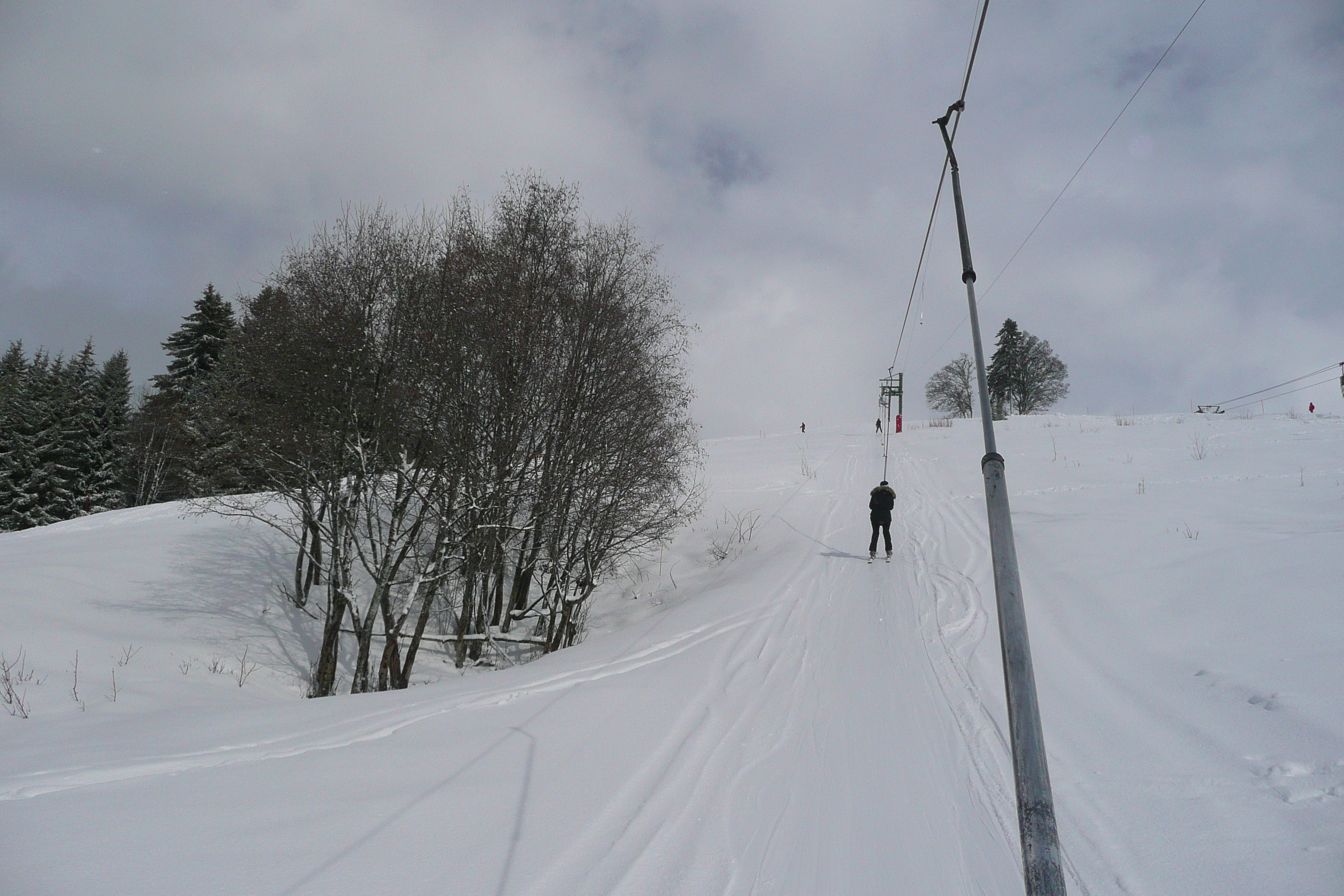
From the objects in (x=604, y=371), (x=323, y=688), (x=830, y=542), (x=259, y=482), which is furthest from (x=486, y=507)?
(x=830, y=542)

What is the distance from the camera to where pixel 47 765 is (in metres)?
3.69

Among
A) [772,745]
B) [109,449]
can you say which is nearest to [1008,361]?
[772,745]

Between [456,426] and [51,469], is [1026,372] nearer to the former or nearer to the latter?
[456,426]

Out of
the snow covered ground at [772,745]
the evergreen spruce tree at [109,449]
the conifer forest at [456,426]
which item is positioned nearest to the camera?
the snow covered ground at [772,745]

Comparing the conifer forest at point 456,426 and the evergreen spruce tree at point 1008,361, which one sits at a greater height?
the evergreen spruce tree at point 1008,361

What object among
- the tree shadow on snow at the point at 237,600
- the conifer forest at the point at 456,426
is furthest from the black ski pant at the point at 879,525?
the tree shadow on snow at the point at 237,600

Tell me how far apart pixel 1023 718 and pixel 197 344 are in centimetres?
4138

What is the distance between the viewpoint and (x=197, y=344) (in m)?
30.7

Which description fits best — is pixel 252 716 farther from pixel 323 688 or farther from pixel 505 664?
pixel 505 664

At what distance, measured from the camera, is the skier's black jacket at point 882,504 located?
38.8 feet

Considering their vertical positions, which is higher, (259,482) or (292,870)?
(259,482)

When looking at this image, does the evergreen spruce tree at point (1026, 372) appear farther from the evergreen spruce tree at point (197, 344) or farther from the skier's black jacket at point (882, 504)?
the evergreen spruce tree at point (197, 344)

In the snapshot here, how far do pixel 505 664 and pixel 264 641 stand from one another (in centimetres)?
563

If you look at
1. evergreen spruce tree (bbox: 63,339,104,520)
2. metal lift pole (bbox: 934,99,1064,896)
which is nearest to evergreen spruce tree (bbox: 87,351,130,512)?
evergreen spruce tree (bbox: 63,339,104,520)
